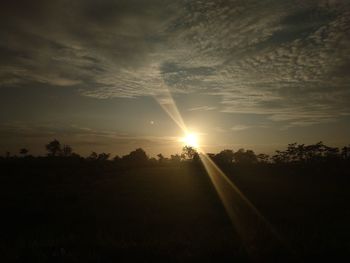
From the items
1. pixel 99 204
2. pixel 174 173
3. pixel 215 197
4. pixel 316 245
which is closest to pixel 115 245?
pixel 316 245

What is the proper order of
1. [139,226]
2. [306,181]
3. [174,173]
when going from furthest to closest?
1. [174,173]
2. [306,181]
3. [139,226]

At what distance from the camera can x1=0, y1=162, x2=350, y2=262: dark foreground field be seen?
31.1 ft

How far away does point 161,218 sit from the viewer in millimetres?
24250

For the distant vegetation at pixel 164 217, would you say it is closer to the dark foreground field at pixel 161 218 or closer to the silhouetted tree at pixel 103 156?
the dark foreground field at pixel 161 218

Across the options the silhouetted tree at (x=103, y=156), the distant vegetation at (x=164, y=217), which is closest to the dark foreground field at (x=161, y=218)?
the distant vegetation at (x=164, y=217)

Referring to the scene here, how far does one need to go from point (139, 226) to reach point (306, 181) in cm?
3545

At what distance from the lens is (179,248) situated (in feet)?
32.8

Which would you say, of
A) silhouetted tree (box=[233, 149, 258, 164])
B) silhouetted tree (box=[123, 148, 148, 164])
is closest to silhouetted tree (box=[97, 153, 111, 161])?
silhouetted tree (box=[123, 148, 148, 164])

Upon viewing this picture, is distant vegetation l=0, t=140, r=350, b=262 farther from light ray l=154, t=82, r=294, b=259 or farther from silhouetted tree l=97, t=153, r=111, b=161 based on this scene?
silhouetted tree l=97, t=153, r=111, b=161

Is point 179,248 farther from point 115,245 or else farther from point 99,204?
point 99,204

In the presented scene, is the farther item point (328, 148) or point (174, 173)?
point (328, 148)

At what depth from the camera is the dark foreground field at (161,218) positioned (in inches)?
373

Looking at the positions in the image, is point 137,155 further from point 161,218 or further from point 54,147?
point 161,218

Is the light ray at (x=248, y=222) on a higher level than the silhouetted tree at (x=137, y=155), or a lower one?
lower
